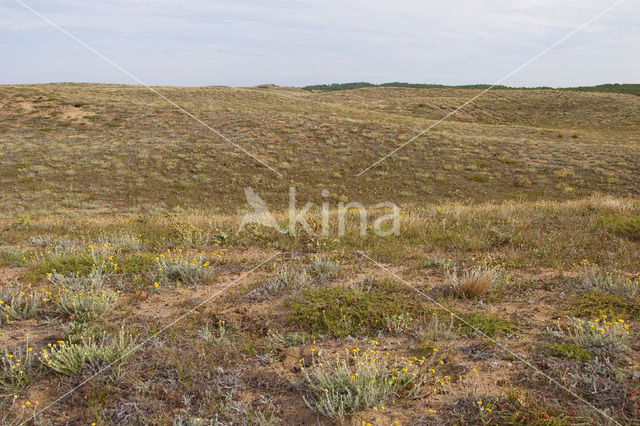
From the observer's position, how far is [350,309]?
14.4 feet

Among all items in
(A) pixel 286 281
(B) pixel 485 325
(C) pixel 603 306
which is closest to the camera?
(B) pixel 485 325

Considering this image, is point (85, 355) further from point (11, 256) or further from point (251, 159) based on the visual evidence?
point (251, 159)

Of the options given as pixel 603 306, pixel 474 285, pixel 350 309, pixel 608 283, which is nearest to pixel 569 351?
pixel 603 306

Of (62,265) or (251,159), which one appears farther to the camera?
(251,159)

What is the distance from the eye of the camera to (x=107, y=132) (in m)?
29.2

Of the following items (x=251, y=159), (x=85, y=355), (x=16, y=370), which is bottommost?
(x=16, y=370)

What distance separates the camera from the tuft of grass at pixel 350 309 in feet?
13.6

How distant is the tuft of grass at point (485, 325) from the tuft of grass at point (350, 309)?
45 cm

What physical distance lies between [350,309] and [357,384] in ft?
4.17

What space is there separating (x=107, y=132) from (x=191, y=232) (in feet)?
85.9

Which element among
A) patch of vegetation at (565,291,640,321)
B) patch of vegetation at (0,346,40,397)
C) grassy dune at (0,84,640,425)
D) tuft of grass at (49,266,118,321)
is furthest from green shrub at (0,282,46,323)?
patch of vegetation at (565,291,640,321)

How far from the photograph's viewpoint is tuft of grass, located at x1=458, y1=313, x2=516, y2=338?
3986mm

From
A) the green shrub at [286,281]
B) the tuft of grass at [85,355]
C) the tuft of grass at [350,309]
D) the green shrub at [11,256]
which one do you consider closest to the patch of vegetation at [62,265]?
the green shrub at [11,256]

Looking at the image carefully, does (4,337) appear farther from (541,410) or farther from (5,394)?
(541,410)
